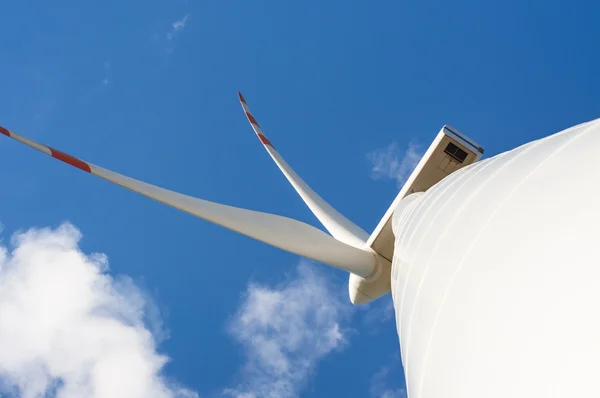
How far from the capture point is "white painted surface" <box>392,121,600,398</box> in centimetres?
160

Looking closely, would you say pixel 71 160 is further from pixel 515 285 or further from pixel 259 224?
pixel 515 285

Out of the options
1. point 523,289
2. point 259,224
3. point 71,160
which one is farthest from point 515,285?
point 259,224

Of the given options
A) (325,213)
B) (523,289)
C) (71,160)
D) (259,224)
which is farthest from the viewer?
(325,213)

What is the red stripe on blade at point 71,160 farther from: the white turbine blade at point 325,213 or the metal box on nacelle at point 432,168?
the white turbine blade at point 325,213

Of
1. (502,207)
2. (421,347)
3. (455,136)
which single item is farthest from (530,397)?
(455,136)

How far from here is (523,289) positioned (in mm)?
1919

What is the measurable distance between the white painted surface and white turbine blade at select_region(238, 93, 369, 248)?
453 inches

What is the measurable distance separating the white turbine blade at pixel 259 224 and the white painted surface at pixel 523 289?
260 inches

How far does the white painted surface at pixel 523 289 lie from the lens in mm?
1603

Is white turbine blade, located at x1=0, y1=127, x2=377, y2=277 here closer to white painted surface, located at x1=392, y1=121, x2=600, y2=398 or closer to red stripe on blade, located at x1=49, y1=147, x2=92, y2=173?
red stripe on blade, located at x1=49, y1=147, x2=92, y2=173

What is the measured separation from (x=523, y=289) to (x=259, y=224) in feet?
29.7

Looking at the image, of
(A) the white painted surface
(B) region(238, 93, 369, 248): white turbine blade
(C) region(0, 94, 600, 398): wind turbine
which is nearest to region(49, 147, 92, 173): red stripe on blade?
(C) region(0, 94, 600, 398): wind turbine

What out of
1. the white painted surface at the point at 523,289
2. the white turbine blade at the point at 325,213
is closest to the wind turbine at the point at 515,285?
the white painted surface at the point at 523,289

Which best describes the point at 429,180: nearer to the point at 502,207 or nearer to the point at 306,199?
the point at 306,199
